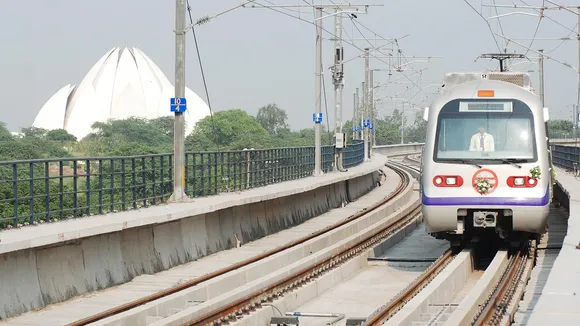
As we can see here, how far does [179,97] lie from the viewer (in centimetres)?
2323

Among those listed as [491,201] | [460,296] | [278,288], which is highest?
[491,201]

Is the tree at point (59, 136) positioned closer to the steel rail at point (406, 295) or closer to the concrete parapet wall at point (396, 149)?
the concrete parapet wall at point (396, 149)

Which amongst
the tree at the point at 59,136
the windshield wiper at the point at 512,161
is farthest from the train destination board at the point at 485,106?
the tree at the point at 59,136

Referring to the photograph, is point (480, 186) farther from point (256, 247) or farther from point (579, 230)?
point (256, 247)

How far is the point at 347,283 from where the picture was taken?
762 inches

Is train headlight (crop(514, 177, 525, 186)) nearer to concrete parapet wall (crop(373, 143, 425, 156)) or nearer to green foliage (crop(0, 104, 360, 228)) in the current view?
green foliage (crop(0, 104, 360, 228))

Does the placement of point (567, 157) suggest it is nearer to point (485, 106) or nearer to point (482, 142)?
point (485, 106)

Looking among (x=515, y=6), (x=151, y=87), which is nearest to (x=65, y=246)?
(x=515, y=6)

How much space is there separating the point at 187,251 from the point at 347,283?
3.38m

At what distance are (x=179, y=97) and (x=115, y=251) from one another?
22.0 ft

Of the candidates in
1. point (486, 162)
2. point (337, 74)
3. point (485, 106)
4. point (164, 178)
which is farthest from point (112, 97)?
point (486, 162)

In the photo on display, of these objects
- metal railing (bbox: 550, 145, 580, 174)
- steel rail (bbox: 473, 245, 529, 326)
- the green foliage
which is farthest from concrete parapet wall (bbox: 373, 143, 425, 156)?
steel rail (bbox: 473, 245, 529, 326)

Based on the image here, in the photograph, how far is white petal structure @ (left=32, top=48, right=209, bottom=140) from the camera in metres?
164

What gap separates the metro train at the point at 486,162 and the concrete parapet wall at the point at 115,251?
490 cm
